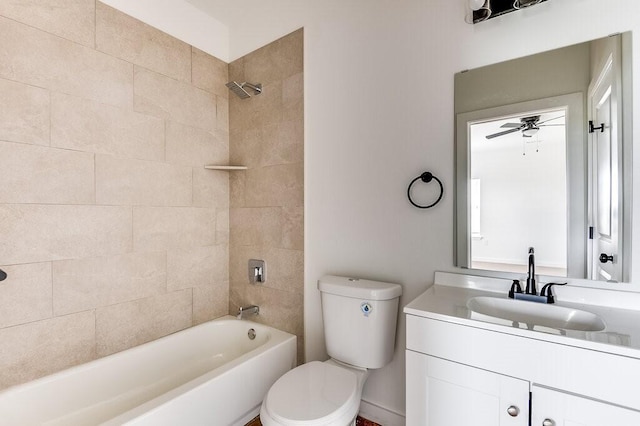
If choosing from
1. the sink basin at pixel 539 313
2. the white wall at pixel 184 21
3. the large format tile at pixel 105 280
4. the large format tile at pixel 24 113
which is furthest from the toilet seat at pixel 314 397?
the white wall at pixel 184 21

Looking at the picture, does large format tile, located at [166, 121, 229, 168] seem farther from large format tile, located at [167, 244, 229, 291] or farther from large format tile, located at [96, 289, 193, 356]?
large format tile, located at [96, 289, 193, 356]

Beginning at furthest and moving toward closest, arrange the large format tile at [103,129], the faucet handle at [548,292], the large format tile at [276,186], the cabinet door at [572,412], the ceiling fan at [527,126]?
the large format tile at [276,186] < the large format tile at [103,129] < the ceiling fan at [527,126] < the faucet handle at [548,292] < the cabinet door at [572,412]

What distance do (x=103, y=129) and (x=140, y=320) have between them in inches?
46.1

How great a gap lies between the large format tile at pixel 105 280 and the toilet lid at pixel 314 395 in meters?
1.12

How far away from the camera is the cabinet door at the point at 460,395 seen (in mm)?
1004

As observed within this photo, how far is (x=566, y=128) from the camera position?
4.25ft

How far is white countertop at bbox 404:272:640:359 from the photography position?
90cm

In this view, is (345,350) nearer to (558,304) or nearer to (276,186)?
(558,304)

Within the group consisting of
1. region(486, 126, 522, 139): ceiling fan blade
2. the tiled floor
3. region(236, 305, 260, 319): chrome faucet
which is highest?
region(486, 126, 522, 139): ceiling fan blade

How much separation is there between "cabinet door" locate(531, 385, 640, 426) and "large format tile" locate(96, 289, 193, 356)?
2033 mm

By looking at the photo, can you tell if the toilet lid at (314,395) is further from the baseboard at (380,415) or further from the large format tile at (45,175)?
the large format tile at (45,175)

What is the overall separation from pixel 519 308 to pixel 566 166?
0.61 meters

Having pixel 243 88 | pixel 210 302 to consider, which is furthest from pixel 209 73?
pixel 210 302

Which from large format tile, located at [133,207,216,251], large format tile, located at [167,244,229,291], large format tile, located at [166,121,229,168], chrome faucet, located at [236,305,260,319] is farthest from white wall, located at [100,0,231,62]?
chrome faucet, located at [236,305,260,319]
